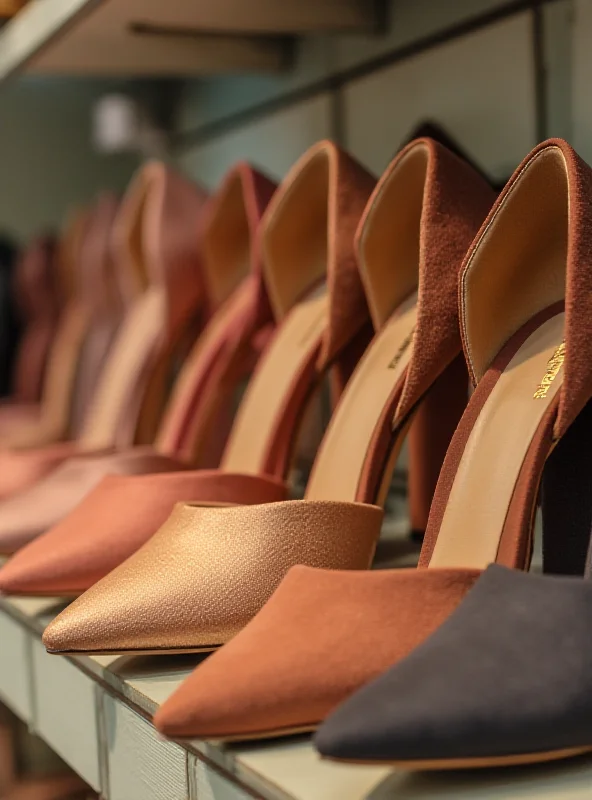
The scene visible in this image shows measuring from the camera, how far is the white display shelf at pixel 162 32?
1.43m

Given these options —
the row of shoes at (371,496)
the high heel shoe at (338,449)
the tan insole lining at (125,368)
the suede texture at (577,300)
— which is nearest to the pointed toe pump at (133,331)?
the tan insole lining at (125,368)

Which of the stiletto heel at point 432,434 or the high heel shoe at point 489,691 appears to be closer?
the high heel shoe at point 489,691

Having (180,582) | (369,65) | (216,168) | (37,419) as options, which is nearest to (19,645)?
(180,582)

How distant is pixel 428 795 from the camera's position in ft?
1.74

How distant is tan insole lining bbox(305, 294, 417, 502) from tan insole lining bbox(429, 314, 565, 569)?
14cm

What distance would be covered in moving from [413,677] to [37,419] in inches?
65.7

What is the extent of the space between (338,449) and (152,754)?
40cm

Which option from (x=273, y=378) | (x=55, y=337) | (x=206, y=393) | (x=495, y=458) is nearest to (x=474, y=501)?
(x=495, y=458)

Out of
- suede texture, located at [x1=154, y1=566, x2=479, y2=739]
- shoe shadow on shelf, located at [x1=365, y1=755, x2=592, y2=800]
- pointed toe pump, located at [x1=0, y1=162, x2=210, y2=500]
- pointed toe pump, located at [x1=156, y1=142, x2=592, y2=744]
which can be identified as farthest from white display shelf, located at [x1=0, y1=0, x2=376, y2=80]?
shoe shadow on shelf, located at [x1=365, y1=755, x2=592, y2=800]

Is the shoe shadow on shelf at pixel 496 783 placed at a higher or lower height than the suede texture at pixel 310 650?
lower

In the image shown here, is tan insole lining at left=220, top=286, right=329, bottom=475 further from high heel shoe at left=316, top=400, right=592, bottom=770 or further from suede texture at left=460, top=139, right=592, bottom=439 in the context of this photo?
high heel shoe at left=316, top=400, right=592, bottom=770

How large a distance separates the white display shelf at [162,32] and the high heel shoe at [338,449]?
35 centimetres

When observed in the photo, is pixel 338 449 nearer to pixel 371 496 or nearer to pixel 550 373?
pixel 371 496

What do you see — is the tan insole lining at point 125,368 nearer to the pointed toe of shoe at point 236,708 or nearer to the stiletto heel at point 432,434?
the stiletto heel at point 432,434
